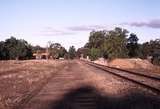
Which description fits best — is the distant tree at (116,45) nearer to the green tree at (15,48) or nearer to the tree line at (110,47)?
the tree line at (110,47)

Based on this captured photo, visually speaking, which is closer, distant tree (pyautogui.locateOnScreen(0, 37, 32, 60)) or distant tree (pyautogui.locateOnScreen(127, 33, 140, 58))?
distant tree (pyautogui.locateOnScreen(127, 33, 140, 58))

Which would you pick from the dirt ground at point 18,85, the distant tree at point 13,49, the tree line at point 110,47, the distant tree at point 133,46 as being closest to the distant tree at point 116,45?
the tree line at point 110,47

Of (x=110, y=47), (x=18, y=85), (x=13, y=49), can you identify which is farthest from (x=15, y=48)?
(x=18, y=85)

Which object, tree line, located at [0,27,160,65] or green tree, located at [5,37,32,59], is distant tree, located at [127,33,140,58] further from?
green tree, located at [5,37,32,59]

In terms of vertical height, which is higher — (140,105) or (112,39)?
(112,39)

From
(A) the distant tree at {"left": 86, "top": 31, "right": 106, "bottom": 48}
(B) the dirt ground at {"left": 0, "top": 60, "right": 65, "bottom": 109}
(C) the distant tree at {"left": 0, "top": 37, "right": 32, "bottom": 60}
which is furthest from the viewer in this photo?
(C) the distant tree at {"left": 0, "top": 37, "right": 32, "bottom": 60}

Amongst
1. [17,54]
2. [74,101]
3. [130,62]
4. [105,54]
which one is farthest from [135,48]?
[74,101]

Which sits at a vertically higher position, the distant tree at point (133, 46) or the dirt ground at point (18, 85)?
the distant tree at point (133, 46)

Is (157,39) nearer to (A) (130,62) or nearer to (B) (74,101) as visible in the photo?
(A) (130,62)

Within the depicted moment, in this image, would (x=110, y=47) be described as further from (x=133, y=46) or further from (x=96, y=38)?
(x=96, y=38)

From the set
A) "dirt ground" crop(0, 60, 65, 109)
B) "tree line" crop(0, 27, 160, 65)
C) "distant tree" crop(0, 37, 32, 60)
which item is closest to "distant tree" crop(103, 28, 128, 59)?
"tree line" crop(0, 27, 160, 65)

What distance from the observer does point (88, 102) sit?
559 inches

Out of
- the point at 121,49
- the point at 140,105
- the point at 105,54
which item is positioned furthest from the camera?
the point at 105,54

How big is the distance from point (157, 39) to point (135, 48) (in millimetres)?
8586
